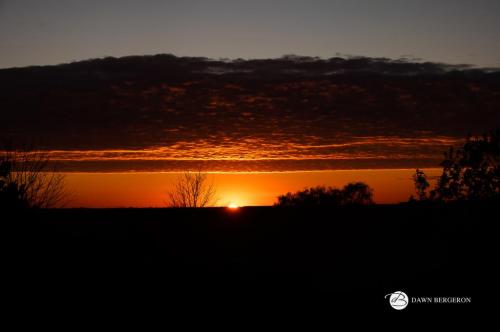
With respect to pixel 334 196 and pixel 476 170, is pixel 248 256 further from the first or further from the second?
pixel 334 196

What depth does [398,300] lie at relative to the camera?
1348 cm

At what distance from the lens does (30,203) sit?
31484mm

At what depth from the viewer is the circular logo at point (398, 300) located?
43.5ft

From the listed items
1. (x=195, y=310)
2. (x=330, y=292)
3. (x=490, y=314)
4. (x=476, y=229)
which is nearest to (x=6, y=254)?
(x=195, y=310)

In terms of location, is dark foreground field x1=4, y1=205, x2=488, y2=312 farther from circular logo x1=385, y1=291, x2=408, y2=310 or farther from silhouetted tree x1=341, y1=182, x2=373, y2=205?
silhouetted tree x1=341, y1=182, x2=373, y2=205

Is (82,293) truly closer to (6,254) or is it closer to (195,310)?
(195,310)

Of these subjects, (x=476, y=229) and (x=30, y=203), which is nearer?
(x=476, y=229)

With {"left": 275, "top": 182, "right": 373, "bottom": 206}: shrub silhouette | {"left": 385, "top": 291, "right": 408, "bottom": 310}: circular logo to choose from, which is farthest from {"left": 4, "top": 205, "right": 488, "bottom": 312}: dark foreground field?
{"left": 275, "top": 182, "right": 373, "bottom": 206}: shrub silhouette

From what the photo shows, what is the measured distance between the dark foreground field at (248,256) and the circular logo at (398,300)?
0.51ft

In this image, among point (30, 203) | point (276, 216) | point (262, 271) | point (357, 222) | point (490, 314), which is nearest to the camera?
point (490, 314)

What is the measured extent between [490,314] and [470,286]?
1626mm

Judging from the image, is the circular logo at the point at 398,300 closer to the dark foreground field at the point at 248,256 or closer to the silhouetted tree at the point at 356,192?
the dark foreground field at the point at 248,256

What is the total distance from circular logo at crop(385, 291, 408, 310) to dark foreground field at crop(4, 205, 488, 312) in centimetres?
16

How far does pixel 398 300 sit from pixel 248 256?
5142 mm
